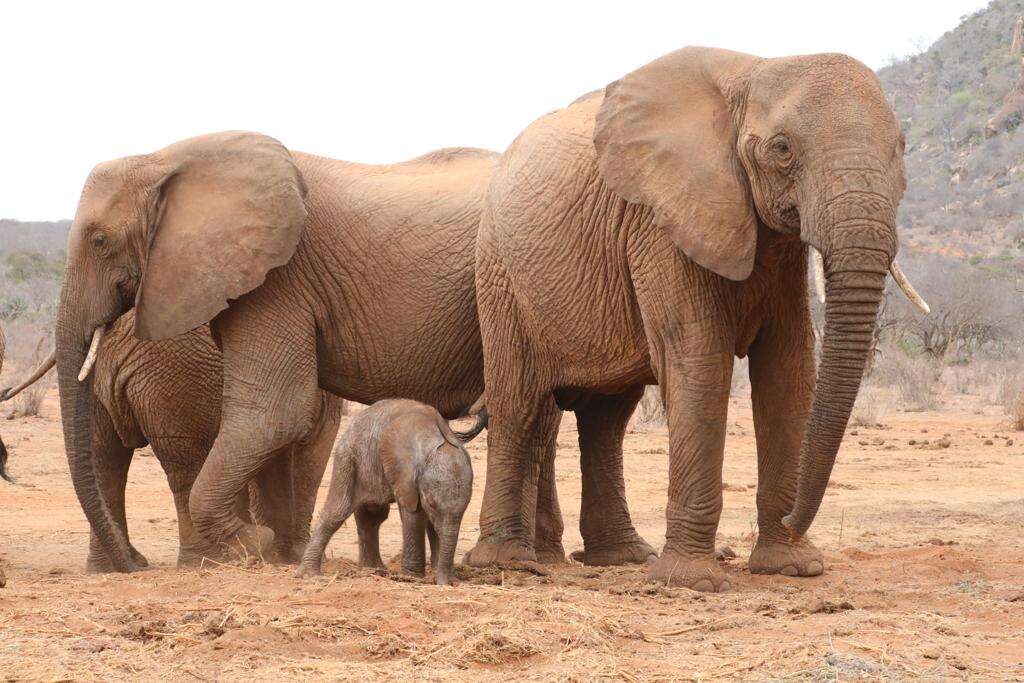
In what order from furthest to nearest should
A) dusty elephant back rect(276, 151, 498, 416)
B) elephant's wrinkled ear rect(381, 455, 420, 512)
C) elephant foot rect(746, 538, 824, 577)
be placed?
dusty elephant back rect(276, 151, 498, 416) < elephant foot rect(746, 538, 824, 577) < elephant's wrinkled ear rect(381, 455, 420, 512)

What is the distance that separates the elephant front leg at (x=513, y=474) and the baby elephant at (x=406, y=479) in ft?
2.19

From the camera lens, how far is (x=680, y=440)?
6695 mm

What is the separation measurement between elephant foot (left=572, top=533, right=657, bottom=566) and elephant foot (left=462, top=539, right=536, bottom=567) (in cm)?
64

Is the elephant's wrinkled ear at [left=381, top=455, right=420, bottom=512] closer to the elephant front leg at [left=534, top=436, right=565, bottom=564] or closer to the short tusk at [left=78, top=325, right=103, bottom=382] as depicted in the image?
the elephant front leg at [left=534, top=436, right=565, bottom=564]

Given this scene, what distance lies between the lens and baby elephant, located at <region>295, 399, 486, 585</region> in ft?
21.9

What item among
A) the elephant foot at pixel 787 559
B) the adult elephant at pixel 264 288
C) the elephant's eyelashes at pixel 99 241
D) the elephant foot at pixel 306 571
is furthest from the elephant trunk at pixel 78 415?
the elephant foot at pixel 787 559

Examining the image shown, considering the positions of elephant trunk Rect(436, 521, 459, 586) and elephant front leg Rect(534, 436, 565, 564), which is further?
elephant front leg Rect(534, 436, 565, 564)

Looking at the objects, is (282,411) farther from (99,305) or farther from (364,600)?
(364,600)

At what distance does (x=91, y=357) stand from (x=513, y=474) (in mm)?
2324

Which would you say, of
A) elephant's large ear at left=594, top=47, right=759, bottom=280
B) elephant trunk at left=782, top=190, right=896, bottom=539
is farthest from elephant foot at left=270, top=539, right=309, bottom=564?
elephant trunk at left=782, top=190, right=896, bottom=539

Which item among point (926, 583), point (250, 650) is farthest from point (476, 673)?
point (926, 583)

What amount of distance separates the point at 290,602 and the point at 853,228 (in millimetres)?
2744

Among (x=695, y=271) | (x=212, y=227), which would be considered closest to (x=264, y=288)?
(x=212, y=227)

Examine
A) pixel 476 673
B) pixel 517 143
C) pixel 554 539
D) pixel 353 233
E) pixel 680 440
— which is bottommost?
pixel 554 539
